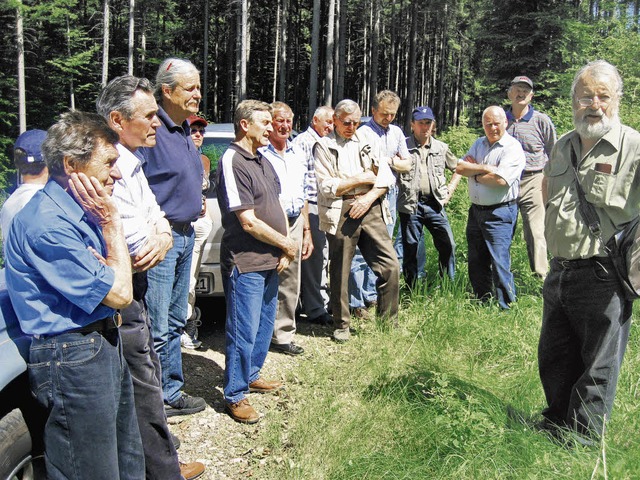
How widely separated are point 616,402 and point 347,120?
124 inches

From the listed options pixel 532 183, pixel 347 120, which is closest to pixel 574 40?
pixel 532 183

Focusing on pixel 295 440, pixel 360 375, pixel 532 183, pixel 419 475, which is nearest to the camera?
pixel 419 475

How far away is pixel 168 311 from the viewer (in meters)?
3.77

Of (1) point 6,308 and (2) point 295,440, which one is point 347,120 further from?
(1) point 6,308

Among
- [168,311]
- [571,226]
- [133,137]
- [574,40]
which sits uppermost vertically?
[574,40]

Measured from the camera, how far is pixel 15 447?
86.4 inches

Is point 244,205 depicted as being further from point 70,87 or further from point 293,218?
point 70,87

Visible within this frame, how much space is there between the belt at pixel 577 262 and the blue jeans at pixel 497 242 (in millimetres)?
2602

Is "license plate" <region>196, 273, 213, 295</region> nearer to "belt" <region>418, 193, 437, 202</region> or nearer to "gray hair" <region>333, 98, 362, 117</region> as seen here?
"gray hair" <region>333, 98, 362, 117</region>

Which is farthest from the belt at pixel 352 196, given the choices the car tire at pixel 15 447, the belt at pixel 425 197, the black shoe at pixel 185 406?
the car tire at pixel 15 447

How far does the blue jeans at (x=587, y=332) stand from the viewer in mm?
3109

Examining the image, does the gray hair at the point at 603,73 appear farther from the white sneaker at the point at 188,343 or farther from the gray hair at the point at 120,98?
the white sneaker at the point at 188,343

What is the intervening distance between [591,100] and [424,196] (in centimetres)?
352

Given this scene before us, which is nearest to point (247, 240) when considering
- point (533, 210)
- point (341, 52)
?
point (533, 210)
